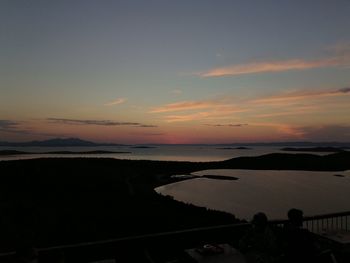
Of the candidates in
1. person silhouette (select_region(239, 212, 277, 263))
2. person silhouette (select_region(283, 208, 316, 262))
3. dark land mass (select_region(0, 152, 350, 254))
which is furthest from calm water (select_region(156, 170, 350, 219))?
person silhouette (select_region(283, 208, 316, 262))

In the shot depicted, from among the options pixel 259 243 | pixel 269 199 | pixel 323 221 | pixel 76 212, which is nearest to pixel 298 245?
pixel 259 243

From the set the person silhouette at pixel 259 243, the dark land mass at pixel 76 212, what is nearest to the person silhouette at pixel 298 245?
the person silhouette at pixel 259 243

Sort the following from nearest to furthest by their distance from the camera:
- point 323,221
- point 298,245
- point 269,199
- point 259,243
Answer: point 298,245 < point 259,243 < point 323,221 < point 269,199

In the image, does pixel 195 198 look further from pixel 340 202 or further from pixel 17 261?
pixel 17 261

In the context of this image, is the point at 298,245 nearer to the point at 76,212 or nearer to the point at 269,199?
the point at 76,212

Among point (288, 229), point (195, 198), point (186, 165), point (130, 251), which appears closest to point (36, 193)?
point (195, 198)

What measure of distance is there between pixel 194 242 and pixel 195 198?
25925mm

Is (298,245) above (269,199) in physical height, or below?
above

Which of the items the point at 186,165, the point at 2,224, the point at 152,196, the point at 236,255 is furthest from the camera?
the point at 186,165

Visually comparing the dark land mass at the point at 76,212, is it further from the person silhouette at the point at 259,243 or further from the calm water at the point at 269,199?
the person silhouette at the point at 259,243

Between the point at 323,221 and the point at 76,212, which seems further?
the point at 76,212

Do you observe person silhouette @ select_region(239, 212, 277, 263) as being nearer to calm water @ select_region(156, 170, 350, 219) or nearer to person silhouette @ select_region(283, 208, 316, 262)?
person silhouette @ select_region(283, 208, 316, 262)

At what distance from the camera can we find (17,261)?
174 inches

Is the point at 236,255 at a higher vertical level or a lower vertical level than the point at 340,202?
higher
